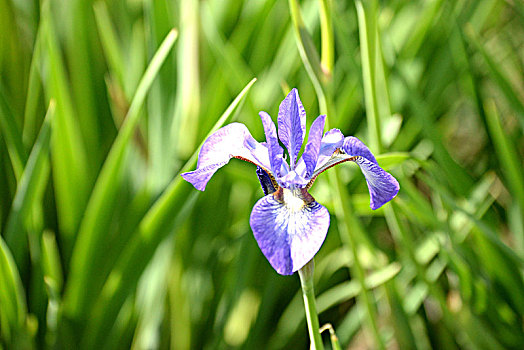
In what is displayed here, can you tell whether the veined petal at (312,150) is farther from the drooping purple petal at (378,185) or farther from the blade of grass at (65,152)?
the blade of grass at (65,152)

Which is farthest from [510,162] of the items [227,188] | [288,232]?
[288,232]

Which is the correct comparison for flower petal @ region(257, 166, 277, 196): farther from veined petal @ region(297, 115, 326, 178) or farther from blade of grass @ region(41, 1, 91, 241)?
blade of grass @ region(41, 1, 91, 241)

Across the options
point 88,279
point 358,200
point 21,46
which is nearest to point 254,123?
point 358,200

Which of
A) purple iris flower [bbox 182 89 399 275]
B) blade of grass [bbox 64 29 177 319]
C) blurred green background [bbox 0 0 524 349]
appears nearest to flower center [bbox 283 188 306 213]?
purple iris flower [bbox 182 89 399 275]

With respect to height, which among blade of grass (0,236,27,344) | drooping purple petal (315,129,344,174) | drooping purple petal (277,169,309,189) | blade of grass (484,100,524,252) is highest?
drooping purple petal (315,129,344,174)

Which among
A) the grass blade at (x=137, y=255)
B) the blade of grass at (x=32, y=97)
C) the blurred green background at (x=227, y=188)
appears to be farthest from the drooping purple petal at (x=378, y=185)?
the blade of grass at (x=32, y=97)

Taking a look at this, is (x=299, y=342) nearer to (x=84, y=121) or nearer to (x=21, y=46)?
(x=84, y=121)

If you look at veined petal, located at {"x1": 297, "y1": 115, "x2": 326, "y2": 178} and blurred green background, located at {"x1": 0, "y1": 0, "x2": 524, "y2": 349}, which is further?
blurred green background, located at {"x1": 0, "y1": 0, "x2": 524, "y2": 349}

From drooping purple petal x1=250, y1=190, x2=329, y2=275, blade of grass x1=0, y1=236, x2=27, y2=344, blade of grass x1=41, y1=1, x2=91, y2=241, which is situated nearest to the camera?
drooping purple petal x1=250, y1=190, x2=329, y2=275

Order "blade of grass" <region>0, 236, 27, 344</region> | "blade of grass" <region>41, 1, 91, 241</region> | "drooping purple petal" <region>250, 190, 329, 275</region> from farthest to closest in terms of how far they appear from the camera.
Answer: "blade of grass" <region>41, 1, 91, 241</region> → "blade of grass" <region>0, 236, 27, 344</region> → "drooping purple petal" <region>250, 190, 329, 275</region>
